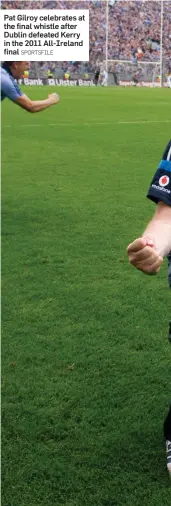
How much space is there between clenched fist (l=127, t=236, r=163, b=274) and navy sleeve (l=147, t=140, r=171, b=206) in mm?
396

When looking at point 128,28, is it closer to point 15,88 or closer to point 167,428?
point 15,88

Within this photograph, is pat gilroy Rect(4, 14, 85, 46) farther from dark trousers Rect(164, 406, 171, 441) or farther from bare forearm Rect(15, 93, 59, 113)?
dark trousers Rect(164, 406, 171, 441)

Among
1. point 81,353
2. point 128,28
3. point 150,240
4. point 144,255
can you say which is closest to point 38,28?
point 81,353

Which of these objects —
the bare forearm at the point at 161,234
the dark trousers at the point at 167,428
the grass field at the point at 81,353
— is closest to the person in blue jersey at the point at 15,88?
the grass field at the point at 81,353

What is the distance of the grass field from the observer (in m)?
2.96

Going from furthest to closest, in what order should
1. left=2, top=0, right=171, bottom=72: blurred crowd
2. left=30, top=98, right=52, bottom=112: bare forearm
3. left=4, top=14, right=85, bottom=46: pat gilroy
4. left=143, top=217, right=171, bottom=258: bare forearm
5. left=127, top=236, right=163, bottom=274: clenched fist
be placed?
1. left=2, top=0, right=171, bottom=72: blurred crowd
2. left=4, top=14, right=85, bottom=46: pat gilroy
3. left=30, top=98, right=52, bottom=112: bare forearm
4. left=143, top=217, right=171, bottom=258: bare forearm
5. left=127, top=236, right=163, bottom=274: clenched fist

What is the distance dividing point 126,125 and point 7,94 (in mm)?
11845

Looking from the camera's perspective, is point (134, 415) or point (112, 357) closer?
point (134, 415)

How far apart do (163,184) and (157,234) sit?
296 millimetres

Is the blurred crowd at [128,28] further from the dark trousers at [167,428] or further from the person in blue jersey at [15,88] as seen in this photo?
the dark trousers at [167,428]

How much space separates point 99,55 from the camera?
5684 centimetres

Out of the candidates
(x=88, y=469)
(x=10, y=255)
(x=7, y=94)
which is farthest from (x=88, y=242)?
(x=88, y=469)

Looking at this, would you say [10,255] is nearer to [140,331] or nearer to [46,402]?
[140,331]
